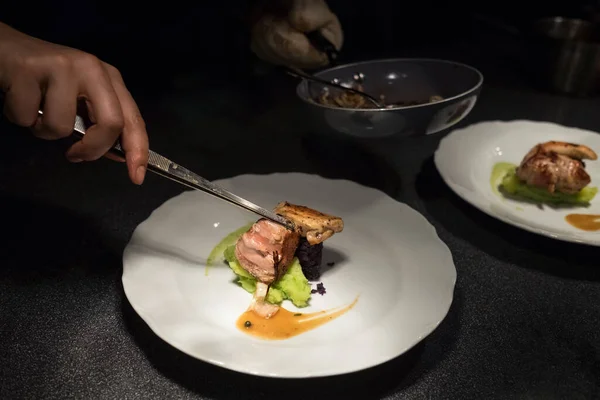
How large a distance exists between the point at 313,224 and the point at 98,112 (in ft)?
1.41

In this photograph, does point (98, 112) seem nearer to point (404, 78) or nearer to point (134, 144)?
point (134, 144)

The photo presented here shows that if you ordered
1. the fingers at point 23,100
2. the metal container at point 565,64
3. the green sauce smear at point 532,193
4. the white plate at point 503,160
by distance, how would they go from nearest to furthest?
the fingers at point 23,100, the white plate at point 503,160, the green sauce smear at point 532,193, the metal container at point 565,64

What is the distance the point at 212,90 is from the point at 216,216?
907mm

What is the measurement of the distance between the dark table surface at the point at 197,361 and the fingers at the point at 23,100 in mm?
371

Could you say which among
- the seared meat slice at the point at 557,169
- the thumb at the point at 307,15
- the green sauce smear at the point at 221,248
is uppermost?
the thumb at the point at 307,15

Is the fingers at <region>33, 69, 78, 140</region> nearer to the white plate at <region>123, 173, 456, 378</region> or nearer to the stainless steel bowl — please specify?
the white plate at <region>123, 173, 456, 378</region>

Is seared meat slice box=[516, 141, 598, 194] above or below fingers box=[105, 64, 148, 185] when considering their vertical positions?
below

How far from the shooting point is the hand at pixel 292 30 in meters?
1.39

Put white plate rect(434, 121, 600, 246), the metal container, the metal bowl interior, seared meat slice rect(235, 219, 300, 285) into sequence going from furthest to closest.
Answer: the metal container < the metal bowl interior < white plate rect(434, 121, 600, 246) < seared meat slice rect(235, 219, 300, 285)

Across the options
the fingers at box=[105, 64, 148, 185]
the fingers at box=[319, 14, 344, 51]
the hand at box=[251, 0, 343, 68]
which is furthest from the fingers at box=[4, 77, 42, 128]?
the fingers at box=[319, 14, 344, 51]

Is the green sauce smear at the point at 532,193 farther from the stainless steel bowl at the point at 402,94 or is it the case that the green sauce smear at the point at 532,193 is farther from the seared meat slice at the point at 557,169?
the stainless steel bowl at the point at 402,94

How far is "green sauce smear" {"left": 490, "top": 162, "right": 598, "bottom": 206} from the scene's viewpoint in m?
1.31

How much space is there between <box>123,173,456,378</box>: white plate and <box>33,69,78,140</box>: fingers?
0.88 ft

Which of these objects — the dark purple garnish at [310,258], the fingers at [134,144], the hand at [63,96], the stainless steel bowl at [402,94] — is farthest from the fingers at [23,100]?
the stainless steel bowl at [402,94]
